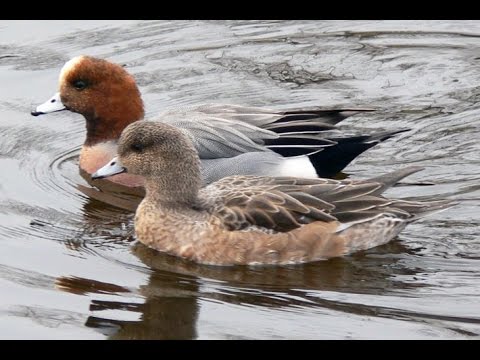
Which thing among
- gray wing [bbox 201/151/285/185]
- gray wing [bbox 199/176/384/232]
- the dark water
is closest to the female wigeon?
gray wing [bbox 199/176/384/232]

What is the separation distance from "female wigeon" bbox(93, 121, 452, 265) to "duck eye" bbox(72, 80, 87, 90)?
158cm

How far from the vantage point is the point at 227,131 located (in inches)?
364

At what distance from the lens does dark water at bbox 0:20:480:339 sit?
7.11m

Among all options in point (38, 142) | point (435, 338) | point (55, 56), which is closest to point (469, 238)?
point (435, 338)

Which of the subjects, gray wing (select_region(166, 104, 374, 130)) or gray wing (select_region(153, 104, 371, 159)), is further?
gray wing (select_region(166, 104, 374, 130))

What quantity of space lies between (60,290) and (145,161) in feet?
3.88

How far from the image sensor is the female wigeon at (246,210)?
7.98m

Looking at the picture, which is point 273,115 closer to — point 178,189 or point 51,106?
point 178,189

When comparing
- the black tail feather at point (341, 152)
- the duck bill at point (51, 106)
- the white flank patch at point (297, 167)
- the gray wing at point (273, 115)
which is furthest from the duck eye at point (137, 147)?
the duck bill at point (51, 106)

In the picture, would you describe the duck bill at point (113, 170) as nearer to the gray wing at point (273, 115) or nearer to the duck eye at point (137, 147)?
the duck eye at point (137, 147)

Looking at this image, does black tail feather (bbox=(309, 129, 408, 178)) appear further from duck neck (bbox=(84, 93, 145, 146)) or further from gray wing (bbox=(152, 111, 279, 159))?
duck neck (bbox=(84, 93, 145, 146))

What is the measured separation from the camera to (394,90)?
1087 centimetres

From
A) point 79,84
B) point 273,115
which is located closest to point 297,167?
point 273,115

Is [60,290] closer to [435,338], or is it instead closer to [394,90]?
[435,338]
